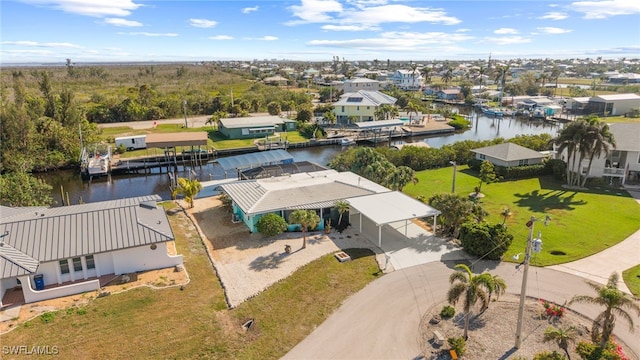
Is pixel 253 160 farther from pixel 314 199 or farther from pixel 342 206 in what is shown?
pixel 342 206

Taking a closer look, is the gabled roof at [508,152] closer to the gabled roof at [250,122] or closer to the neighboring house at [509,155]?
the neighboring house at [509,155]

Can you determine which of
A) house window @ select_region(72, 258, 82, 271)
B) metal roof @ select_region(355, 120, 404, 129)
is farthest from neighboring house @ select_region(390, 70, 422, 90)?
house window @ select_region(72, 258, 82, 271)

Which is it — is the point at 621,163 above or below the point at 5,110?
below

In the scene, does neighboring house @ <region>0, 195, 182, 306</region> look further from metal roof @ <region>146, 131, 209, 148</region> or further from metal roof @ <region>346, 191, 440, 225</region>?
metal roof @ <region>146, 131, 209, 148</region>

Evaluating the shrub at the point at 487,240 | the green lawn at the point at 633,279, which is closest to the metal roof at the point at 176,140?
the shrub at the point at 487,240

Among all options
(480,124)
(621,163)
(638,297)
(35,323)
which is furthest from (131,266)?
(480,124)

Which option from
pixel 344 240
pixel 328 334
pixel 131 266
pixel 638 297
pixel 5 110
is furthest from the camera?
pixel 5 110

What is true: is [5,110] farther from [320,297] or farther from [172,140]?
[320,297]

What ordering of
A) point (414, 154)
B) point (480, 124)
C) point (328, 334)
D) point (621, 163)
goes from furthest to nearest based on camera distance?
point (480, 124)
point (414, 154)
point (621, 163)
point (328, 334)

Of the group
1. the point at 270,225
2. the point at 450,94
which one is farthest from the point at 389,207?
the point at 450,94
